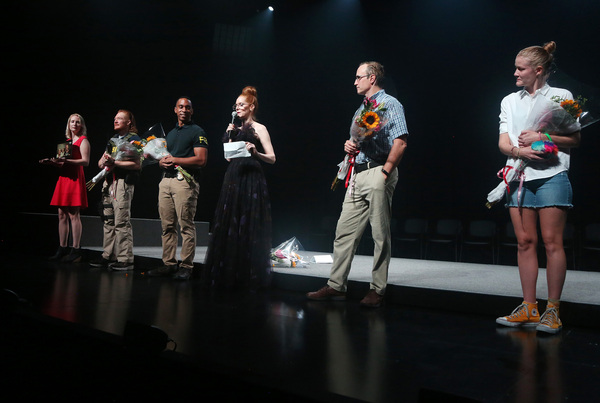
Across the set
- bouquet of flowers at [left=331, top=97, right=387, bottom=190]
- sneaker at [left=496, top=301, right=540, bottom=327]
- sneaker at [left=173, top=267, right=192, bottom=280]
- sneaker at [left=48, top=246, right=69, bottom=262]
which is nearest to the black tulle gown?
sneaker at [left=173, top=267, right=192, bottom=280]

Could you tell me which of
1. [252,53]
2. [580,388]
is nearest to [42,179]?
[252,53]

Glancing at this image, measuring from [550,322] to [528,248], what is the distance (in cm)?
38

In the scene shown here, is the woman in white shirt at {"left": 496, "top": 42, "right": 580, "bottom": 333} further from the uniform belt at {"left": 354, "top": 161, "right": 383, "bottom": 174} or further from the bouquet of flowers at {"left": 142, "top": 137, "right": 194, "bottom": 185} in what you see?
the bouquet of flowers at {"left": 142, "top": 137, "right": 194, "bottom": 185}

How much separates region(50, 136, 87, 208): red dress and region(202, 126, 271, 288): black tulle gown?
6.51 ft

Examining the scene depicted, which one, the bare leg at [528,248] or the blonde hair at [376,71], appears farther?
the blonde hair at [376,71]

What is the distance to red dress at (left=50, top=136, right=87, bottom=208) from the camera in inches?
181

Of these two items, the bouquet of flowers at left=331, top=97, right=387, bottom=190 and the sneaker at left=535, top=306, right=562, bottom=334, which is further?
the bouquet of flowers at left=331, top=97, right=387, bottom=190

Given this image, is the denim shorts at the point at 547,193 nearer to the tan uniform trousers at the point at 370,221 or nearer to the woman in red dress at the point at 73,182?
the tan uniform trousers at the point at 370,221

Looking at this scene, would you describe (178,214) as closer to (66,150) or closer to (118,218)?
(118,218)

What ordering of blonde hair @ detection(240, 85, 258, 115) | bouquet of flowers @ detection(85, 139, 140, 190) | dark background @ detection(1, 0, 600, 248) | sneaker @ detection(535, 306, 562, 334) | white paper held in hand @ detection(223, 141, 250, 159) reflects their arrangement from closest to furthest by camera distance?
sneaker @ detection(535, 306, 562, 334)
white paper held in hand @ detection(223, 141, 250, 159)
blonde hair @ detection(240, 85, 258, 115)
bouquet of flowers @ detection(85, 139, 140, 190)
dark background @ detection(1, 0, 600, 248)

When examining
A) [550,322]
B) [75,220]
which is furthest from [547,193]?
[75,220]

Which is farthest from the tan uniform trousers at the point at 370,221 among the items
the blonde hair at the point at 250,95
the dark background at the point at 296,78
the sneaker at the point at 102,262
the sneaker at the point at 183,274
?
the dark background at the point at 296,78

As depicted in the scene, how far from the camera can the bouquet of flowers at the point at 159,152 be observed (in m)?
3.75

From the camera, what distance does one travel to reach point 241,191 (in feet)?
11.4
